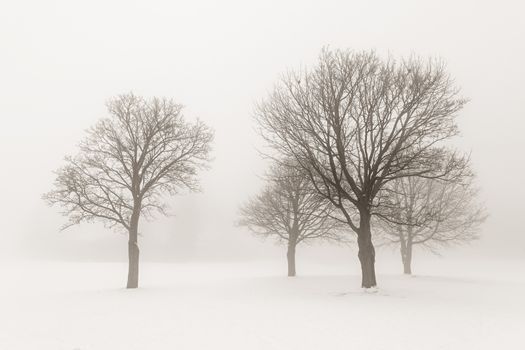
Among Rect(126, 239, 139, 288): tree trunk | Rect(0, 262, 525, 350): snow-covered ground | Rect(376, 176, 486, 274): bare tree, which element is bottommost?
Rect(0, 262, 525, 350): snow-covered ground

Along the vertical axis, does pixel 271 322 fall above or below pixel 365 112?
below

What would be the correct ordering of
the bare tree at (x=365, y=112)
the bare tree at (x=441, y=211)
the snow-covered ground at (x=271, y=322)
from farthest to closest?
1. the bare tree at (x=441, y=211)
2. the bare tree at (x=365, y=112)
3. the snow-covered ground at (x=271, y=322)

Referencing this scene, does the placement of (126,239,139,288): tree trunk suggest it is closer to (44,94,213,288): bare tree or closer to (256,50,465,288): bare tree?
(44,94,213,288): bare tree

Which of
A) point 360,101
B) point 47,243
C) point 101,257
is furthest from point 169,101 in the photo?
point 47,243

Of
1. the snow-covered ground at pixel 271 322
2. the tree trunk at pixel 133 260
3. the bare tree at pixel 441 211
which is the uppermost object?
the bare tree at pixel 441 211

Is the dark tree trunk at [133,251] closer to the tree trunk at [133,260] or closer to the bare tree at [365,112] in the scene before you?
the tree trunk at [133,260]

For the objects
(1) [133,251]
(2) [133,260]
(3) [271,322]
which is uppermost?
(1) [133,251]

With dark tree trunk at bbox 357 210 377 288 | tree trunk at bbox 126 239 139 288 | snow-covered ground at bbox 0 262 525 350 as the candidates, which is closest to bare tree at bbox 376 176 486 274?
dark tree trunk at bbox 357 210 377 288

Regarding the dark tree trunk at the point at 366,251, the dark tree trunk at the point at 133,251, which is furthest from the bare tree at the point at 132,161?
the dark tree trunk at the point at 366,251

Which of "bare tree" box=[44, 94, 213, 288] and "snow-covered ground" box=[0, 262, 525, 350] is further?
"bare tree" box=[44, 94, 213, 288]

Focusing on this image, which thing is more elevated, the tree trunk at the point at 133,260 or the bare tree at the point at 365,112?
the bare tree at the point at 365,112

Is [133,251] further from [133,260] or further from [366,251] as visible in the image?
[366,251]

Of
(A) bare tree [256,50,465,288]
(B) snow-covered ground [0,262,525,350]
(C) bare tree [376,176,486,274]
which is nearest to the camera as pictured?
(B) snow-covered ground [0,262,525,350]

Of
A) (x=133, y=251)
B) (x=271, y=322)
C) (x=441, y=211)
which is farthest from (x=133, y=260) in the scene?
(x=441, y=211)
